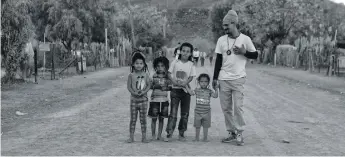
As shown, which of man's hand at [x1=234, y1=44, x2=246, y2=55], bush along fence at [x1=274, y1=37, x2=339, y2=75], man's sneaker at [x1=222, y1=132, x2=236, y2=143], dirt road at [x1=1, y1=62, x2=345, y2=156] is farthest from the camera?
bush along fence at [x1=274, y1=37, x2=339, y2=75]

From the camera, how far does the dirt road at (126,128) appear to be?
649cm

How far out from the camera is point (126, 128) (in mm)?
8422

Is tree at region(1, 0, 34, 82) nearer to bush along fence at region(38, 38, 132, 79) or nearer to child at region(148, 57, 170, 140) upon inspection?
bush along fence at region(38, 38, 132, 79)

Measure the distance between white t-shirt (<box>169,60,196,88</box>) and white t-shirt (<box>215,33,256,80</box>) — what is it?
50 cm

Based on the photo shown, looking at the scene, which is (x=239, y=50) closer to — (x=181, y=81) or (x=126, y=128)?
(x=181, y=81)

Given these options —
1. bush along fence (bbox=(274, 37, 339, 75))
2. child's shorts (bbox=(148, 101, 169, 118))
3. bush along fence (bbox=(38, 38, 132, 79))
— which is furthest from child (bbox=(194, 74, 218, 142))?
bush along fence (bbox=(274, 37, 339, 75))

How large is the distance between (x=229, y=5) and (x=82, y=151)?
6314 cm

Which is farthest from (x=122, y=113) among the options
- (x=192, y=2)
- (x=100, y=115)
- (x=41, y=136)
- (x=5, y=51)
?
(x=192, y=2)

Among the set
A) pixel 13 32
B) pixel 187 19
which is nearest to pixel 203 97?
pixel 13 32

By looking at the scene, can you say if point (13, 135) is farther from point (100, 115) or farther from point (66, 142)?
point (100, 115)

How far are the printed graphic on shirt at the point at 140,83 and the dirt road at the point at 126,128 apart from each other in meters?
0.83

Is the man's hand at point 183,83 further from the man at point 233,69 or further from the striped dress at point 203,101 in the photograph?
the man at point 233,69

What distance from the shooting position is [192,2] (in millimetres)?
179000

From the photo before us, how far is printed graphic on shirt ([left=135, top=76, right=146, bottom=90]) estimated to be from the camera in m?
7.00
